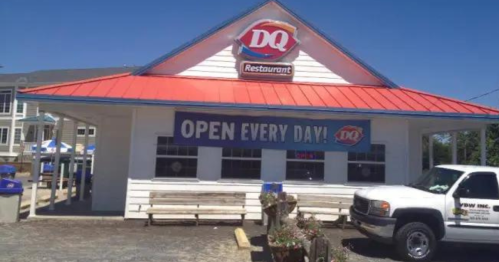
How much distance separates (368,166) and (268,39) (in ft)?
17.9

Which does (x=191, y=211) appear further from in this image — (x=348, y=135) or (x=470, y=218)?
(x=470, y=218)

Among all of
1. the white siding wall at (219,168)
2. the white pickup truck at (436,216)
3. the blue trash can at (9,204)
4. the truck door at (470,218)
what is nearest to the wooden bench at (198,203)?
the white siding wall at (219,168)

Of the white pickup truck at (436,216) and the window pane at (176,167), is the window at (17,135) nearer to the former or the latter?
the window pane at (176,167)

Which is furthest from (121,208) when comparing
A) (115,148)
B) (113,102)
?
(113,102)

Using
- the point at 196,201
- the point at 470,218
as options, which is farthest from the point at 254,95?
the point at 470,218

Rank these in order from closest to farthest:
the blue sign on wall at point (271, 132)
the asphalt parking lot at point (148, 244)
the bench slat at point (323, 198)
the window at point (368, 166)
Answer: the asphalt parking lot at point (148, 244)
the bench slat at point (323, 198)
the blue sign on wall at point (271, 132)
the window at point (368, 166)

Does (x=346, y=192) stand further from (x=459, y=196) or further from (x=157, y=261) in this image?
(x=157, y=261)

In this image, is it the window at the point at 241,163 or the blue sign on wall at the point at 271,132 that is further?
the window at the point at 241,163

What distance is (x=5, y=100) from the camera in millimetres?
43000

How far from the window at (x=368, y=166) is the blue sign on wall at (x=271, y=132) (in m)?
0.31

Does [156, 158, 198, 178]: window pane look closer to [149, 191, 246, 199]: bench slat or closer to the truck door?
[149, 191, 246, 199]: bench slat

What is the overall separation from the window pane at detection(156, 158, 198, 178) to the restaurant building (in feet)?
0.10

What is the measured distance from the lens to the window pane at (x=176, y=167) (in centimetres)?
1251

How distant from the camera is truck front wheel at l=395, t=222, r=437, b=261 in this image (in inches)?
321
